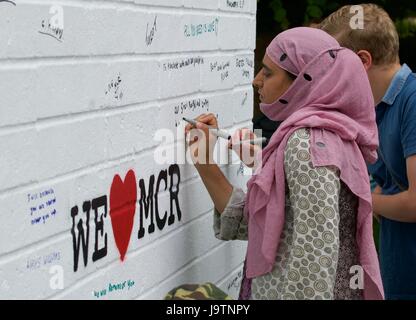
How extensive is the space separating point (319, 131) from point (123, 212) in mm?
665

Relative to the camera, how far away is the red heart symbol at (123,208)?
2578 mm

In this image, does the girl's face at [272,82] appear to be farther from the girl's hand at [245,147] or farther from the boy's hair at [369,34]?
the boy's hair at [369,34]

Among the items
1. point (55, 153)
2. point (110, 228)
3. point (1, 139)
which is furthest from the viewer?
point (110, 228)

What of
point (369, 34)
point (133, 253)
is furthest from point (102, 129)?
point (369, 34)

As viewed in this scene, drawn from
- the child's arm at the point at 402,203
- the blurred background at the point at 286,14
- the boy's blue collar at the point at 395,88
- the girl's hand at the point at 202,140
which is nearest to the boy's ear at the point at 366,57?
the boy's blue collar at the point at 395,88

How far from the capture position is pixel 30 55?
211 cm

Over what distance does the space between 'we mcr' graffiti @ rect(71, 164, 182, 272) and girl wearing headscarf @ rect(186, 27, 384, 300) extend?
26cm

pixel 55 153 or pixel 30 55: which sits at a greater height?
pixel 30 55

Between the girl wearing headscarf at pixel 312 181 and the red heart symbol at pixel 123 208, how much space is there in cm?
41

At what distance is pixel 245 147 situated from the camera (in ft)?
10.4
